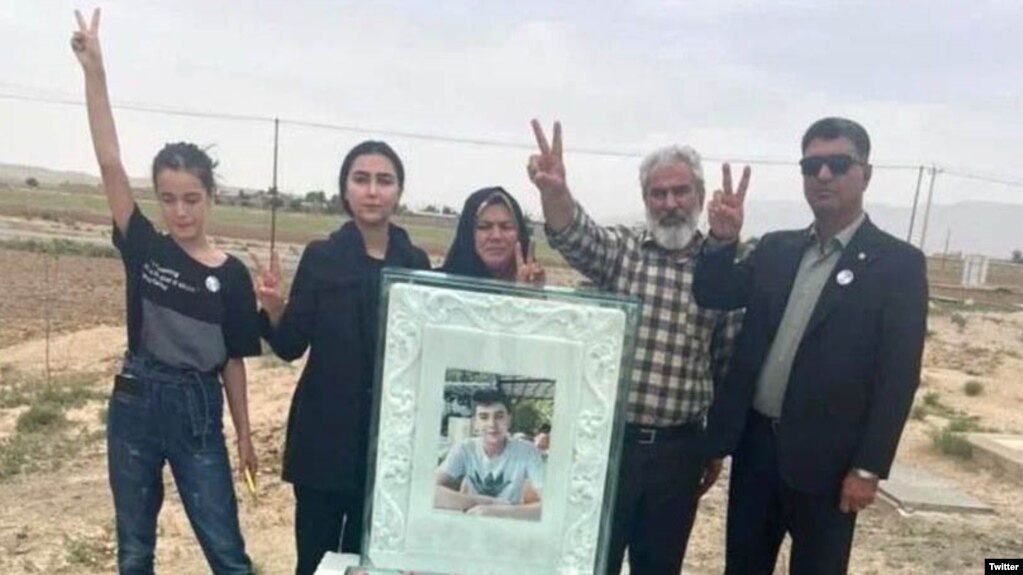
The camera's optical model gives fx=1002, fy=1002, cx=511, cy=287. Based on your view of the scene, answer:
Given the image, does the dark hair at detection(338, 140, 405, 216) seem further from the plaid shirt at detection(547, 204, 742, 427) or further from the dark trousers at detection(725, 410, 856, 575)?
the dark trousers at detection(725, 410, 856, 575)

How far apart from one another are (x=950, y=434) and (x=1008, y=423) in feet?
8.35

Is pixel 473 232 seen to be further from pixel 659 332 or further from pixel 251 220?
pixel 251 220

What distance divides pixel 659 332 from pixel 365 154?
1.09 meters

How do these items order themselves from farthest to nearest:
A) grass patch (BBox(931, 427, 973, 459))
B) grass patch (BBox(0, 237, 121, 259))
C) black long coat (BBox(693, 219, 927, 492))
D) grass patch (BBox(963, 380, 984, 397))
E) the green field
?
the green field < grass patch (BBox(0, 237, 121, 259)) < grass patch (BBox(963, 380, 984, 397)) < grass patch (BBox(931, 427, 973, 459)) < black long coat (BBox(693, 219, 927, 492))

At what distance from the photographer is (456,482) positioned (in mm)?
2875

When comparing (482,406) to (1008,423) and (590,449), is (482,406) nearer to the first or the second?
(590,449)

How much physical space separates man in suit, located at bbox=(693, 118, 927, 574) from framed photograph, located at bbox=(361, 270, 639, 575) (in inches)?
22.0

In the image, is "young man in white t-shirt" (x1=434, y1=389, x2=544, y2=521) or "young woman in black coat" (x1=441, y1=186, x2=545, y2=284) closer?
"young man in white t-shirt" (x1=434, y1=389, x2=544, y2=521)

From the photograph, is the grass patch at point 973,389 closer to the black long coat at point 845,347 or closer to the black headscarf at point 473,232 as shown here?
the black long coat at point 845,347

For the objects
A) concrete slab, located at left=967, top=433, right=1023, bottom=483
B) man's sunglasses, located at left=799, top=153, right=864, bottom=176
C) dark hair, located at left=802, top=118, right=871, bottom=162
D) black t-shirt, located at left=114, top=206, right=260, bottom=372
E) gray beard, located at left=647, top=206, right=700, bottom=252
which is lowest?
concrete slab, located at left=967, top=433, right=1023, bottom=483

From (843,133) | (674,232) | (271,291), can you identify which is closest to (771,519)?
(674,232)

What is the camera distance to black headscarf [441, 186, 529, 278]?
10.2 feet

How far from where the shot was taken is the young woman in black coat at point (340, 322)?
3090mm

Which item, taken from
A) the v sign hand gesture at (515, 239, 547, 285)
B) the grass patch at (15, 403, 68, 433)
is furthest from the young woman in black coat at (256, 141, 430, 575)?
the grass patch at (15, 403, 68, 433)
